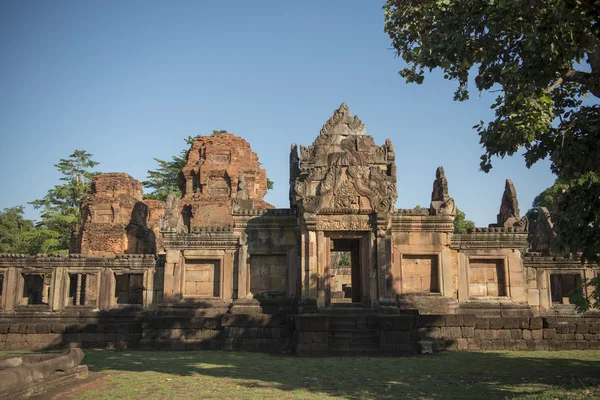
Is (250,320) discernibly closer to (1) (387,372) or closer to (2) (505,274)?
(1) (387,372)

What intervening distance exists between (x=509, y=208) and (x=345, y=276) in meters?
17.5

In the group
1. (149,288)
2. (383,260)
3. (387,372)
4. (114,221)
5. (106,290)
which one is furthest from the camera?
(114,221)

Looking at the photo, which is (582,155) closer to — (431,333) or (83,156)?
(431,333)

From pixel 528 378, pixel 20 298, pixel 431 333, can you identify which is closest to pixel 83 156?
pixel 20 298

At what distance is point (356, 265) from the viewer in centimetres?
2017

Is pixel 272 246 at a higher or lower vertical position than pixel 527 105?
lower

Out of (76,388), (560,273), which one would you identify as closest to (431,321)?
(560,273)

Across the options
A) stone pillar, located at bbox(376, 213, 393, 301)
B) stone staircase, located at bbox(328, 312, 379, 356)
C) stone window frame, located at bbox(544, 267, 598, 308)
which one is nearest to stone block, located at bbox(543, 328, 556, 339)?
stone window frame, located at bbox(544, 267, 598, 308)

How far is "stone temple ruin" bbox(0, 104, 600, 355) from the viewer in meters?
15.9

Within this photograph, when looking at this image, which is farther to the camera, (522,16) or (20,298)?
(20,298)

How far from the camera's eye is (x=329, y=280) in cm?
1598

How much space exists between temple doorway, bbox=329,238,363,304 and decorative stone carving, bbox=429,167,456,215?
317cm

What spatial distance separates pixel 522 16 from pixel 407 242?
9.80 m

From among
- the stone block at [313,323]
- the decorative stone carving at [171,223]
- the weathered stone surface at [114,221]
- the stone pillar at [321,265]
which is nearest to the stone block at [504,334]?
the stone pillar at [321,265]
